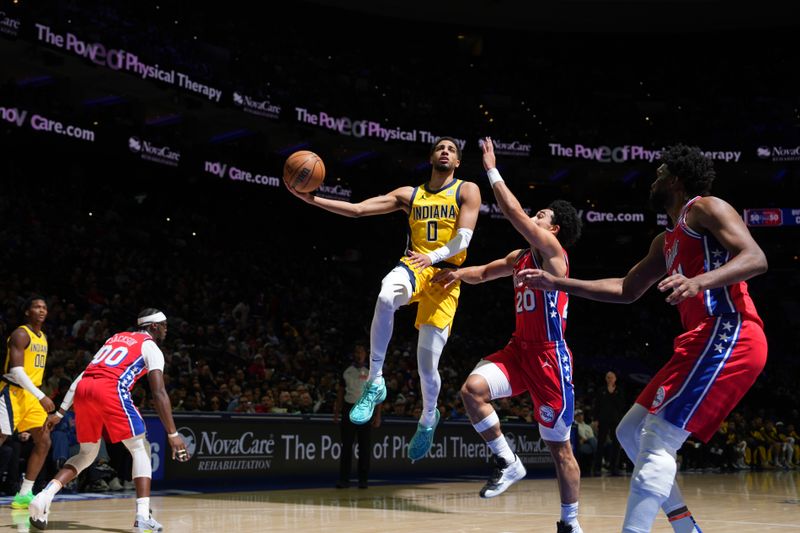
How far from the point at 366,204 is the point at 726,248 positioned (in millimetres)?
3762

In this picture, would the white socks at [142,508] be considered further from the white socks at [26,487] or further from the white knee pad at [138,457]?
the white socks at [26,487]

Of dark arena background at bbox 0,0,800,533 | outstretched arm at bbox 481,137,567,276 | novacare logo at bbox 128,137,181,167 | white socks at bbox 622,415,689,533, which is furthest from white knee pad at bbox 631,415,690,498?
novacare logo at bbox 128,137,181,167

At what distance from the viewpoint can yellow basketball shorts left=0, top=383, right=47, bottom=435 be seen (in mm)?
9430

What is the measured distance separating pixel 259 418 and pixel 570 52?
24173mm

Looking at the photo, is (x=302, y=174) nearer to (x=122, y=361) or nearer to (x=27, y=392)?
(x=122, y=361)

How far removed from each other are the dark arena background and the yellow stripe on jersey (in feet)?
8.05

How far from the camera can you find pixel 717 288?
14.1ft

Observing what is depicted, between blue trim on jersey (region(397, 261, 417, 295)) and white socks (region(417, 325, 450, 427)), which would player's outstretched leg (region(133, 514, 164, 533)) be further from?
blue trim on jersey (region(397, 261, 417, 295))

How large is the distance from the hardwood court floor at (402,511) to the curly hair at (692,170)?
402 cm

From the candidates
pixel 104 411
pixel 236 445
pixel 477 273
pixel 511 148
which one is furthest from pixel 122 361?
pixel 511 148

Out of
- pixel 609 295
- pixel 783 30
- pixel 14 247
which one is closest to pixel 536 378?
pixel 609 295

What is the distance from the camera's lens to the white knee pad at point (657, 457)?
13.7 feet

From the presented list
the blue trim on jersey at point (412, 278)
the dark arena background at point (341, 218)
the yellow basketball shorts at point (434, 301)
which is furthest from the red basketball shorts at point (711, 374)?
the dark arena background at point (341, 218)

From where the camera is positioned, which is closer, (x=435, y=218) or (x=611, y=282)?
(x=611, y=282)
